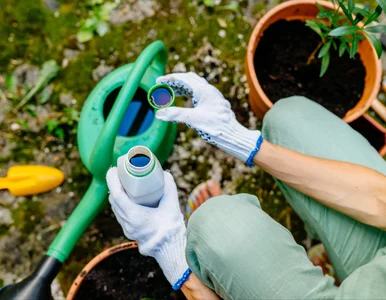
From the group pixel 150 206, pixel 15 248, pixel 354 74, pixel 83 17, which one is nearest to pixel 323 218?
pixel 150 206

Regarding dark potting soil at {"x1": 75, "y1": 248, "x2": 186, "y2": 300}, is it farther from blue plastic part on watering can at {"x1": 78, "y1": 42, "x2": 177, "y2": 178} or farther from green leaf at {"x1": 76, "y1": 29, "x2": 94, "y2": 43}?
green leaf at {"x1": 76, "y1": 29, "x2": 94, "y2": 43}

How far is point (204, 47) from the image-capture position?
165 cm

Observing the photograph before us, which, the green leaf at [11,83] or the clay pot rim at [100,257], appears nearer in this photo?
the clay pot rim at [100,257]

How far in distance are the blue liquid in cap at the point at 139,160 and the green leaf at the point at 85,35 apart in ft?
2.85

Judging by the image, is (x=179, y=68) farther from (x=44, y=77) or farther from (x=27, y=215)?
(x=27, y=215)

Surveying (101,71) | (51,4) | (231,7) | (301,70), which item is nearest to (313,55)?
(301,70)

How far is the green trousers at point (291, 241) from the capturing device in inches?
35.6

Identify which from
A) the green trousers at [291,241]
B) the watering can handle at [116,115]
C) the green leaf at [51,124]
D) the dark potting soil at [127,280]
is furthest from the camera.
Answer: the green leaf at [51,124]

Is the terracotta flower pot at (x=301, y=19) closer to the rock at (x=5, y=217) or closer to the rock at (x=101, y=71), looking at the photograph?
the rock at (x=101, y=71)

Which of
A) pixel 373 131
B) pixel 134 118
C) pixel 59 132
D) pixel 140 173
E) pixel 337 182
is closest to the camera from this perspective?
pixel 140 173

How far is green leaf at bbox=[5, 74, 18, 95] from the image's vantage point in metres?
1.61

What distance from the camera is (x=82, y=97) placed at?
161 centimetres

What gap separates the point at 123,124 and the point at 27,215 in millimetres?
528

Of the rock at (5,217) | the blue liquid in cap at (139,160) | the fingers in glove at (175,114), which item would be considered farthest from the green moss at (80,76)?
the blue liquid in cap at (139,160)
